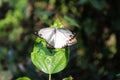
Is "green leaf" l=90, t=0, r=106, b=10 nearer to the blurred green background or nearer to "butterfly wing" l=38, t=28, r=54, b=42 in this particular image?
the blurred green background

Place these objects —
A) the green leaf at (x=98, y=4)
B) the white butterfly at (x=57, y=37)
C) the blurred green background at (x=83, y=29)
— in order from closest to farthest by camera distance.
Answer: the white butterfly at (x=57, y=37) < the blurred green background at (x=83, y=29) < the green leaf at (x=98, y=4)

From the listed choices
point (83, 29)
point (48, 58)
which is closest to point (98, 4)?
point (83, 29)

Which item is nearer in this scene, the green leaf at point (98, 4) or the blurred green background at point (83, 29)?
the blurred green background at point (83, 29)

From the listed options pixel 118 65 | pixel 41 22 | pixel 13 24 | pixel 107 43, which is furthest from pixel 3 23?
pixel 118 65

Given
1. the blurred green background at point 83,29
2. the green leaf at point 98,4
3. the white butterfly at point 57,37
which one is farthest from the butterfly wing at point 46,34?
the green leaf at point 98,4

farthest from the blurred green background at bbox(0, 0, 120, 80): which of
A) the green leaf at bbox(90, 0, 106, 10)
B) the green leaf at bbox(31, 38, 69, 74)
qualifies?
the green leaf at bbox(31, 38, 69, 74)

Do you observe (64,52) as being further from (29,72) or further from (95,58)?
(95,58)

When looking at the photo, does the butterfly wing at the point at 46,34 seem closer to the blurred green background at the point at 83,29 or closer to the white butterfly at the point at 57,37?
the white butterfly at the point at 57,37
